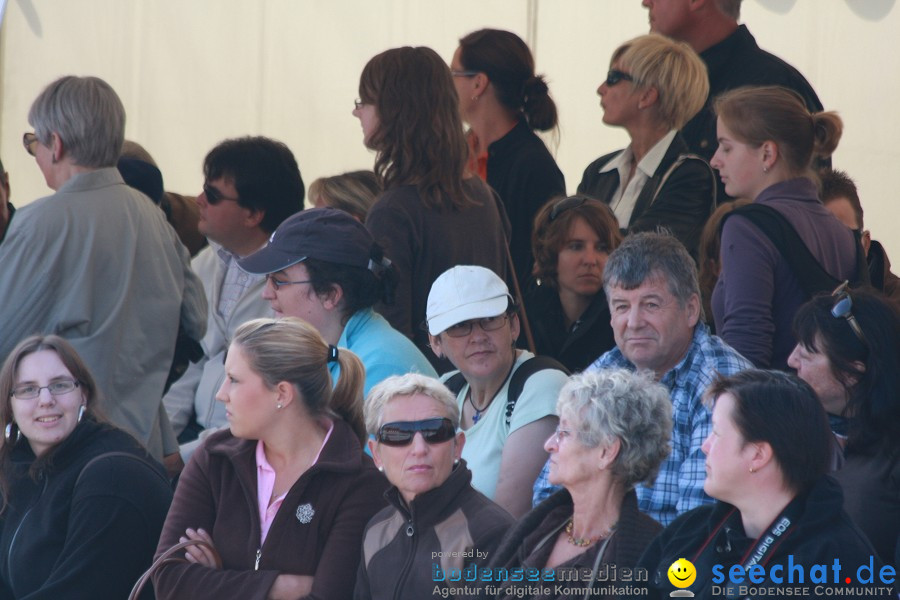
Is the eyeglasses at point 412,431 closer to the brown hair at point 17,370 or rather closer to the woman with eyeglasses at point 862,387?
the woman with eyeglasses at point 862,387

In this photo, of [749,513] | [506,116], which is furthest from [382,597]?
[506,116]

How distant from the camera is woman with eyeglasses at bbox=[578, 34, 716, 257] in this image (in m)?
4.54

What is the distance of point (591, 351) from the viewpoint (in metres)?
4.64

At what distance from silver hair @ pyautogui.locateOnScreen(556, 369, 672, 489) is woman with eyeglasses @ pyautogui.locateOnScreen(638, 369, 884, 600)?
0.21m

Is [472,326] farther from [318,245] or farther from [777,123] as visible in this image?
[777,123]

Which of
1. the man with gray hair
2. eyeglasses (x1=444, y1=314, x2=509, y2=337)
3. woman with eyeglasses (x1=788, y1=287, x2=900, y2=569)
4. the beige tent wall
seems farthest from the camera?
the beige tent wall

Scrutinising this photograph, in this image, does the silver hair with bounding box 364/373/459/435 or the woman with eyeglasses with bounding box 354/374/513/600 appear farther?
the silver hair with bounding box 364/373/459/435

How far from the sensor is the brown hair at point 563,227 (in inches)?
185

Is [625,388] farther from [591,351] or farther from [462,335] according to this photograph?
[591,351]

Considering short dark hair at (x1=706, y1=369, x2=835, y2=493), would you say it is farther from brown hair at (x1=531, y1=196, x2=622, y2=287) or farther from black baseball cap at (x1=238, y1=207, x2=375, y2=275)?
brown hair at (x1=531, y1=196, x2=622, y2=287)

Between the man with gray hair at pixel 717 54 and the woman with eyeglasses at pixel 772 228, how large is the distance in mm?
667

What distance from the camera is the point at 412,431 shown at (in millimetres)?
3410

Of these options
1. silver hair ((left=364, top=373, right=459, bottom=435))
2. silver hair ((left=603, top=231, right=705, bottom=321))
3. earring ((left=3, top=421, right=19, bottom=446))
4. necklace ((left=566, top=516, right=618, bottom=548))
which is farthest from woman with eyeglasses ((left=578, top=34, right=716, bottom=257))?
earring ((left=3, top=421, right=19, bottom=446))

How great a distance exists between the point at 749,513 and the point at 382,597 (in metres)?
0.94
